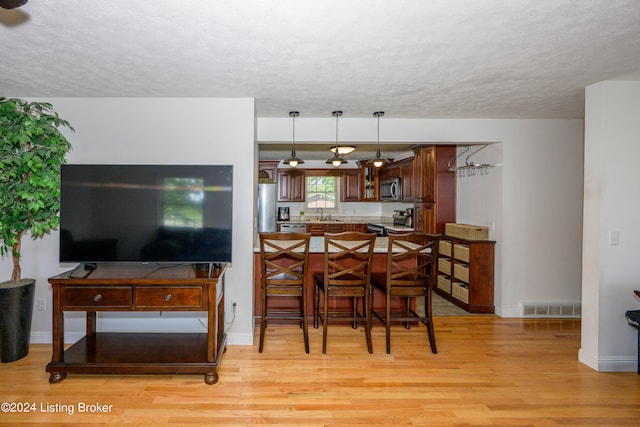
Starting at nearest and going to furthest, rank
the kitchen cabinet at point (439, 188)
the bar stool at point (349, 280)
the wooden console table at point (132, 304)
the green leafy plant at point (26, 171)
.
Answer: the wooden console table at point (132, 304)
the green leafy plant at point (26, 171)
the bar stool at point (349, 280)
the kitchen cabinet at point (439, 188)

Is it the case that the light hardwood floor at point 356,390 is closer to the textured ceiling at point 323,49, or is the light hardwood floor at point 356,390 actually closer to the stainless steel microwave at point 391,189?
the textured ceiling at point 323,49

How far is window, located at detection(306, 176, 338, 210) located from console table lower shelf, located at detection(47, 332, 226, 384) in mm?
5093

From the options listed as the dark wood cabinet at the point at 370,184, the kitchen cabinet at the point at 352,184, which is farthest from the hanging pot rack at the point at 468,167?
the kitchen cabinet at the point at 352,184

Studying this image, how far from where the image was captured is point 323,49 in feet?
7.33

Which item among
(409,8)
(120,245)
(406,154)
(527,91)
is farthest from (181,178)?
(406,154)

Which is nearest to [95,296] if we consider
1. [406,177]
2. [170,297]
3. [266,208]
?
[170,297]

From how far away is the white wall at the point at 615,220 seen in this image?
2.78 metres

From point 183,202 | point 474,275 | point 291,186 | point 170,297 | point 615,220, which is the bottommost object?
point 474,275

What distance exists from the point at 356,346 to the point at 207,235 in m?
1.71

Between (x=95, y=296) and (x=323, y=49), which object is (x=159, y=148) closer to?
(x=95, y=296)

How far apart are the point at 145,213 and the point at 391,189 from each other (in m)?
4.79

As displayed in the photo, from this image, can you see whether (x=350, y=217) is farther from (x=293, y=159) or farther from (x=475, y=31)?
Answer: (x=475, y=31)

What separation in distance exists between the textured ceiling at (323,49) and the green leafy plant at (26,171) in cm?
34

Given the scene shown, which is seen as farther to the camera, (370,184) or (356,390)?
(370,184)
